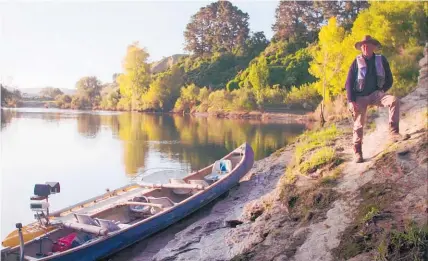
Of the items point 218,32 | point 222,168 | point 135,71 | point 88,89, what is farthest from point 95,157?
point 88,89

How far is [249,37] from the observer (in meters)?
62.7

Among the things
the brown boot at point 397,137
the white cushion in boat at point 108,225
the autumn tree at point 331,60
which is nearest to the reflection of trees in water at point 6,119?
the autumn tree at point 331,60

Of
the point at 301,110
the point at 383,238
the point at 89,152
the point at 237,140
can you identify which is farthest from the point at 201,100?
the point at 383,238

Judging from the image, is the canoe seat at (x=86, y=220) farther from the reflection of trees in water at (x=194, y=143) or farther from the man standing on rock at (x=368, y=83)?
the reflection of trees in water at (x=194, y=143)

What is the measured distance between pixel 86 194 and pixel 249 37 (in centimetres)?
5256

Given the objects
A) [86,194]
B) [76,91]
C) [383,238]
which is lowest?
[86,194]

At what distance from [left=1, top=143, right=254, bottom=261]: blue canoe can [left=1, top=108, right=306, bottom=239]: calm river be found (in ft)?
2.26

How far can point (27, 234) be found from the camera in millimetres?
7945

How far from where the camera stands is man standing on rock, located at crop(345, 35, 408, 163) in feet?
25.1

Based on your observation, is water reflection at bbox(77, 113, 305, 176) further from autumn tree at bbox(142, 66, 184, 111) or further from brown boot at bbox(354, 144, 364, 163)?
autumn tree at bbox(142, 66, 184, 111)

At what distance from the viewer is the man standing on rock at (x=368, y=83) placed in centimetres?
764

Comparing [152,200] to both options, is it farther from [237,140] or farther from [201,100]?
[201,100]

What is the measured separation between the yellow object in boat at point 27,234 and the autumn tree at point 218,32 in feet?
159

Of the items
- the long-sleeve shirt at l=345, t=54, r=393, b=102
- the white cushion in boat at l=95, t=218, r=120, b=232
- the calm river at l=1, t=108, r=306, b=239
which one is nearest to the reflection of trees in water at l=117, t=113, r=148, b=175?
the calm river at l=1, t=108, r=306, b=239
